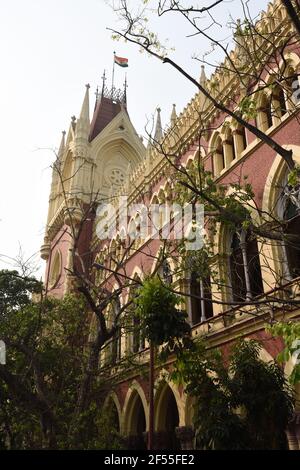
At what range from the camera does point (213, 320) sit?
10.0 m

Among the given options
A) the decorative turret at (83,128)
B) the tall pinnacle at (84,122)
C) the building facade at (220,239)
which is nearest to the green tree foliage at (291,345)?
the building facade at (220,239)

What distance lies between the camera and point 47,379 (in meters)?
11.9

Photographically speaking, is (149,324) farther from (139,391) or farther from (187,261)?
(139,391)

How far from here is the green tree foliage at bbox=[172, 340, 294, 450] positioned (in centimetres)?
588

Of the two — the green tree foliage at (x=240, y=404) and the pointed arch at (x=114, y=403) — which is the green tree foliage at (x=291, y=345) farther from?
the pointed arch at (x=114, y=403)

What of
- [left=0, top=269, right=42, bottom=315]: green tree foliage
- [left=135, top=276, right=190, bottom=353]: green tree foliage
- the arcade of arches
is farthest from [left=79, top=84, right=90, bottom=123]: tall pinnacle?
[left=135, top=276, right=190, bottom=353]: green tree foliage

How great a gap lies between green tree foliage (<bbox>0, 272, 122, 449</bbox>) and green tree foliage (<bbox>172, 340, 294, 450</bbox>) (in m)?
2.81

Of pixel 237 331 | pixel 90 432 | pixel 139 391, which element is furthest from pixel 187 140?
pixel 90 432

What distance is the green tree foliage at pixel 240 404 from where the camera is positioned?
5.88 meters

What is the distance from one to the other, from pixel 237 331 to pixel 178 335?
140 inches

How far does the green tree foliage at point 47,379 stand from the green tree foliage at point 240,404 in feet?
9.20

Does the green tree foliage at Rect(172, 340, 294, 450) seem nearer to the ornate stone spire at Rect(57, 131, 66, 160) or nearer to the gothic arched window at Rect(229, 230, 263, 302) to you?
the gothic arched window at Rect(229, 230, 263, 302)
